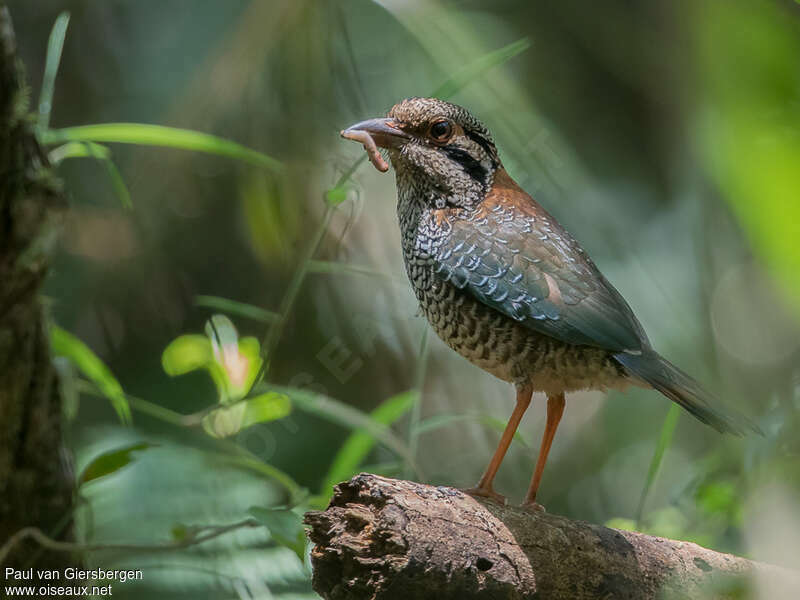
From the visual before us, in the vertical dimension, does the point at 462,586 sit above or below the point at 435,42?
below

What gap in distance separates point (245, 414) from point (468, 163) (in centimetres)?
158

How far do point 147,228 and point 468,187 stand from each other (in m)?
2.87

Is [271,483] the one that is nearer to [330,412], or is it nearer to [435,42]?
[330,412]

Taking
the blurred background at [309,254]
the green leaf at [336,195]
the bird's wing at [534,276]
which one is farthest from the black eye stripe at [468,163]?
the green leaf at [336,195]

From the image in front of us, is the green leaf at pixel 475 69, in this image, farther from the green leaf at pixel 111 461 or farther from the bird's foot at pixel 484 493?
the green leaf at pixel 111 461

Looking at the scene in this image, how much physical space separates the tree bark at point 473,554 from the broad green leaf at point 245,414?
1.64 metres

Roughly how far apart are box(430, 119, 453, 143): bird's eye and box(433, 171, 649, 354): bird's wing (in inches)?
10.3

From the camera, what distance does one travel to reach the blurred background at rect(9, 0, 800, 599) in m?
3.54

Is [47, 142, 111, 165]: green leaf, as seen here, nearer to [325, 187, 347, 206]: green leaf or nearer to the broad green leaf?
[325, 187, 347, 206]: green leaf

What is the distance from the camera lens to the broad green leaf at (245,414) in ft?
11.9

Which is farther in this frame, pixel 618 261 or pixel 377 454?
pixel 377 454

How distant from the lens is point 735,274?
78cm

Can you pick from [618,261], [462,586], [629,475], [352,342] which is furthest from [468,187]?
[629,475]

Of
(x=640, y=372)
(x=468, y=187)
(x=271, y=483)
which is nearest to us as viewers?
(x=640, y=372)
